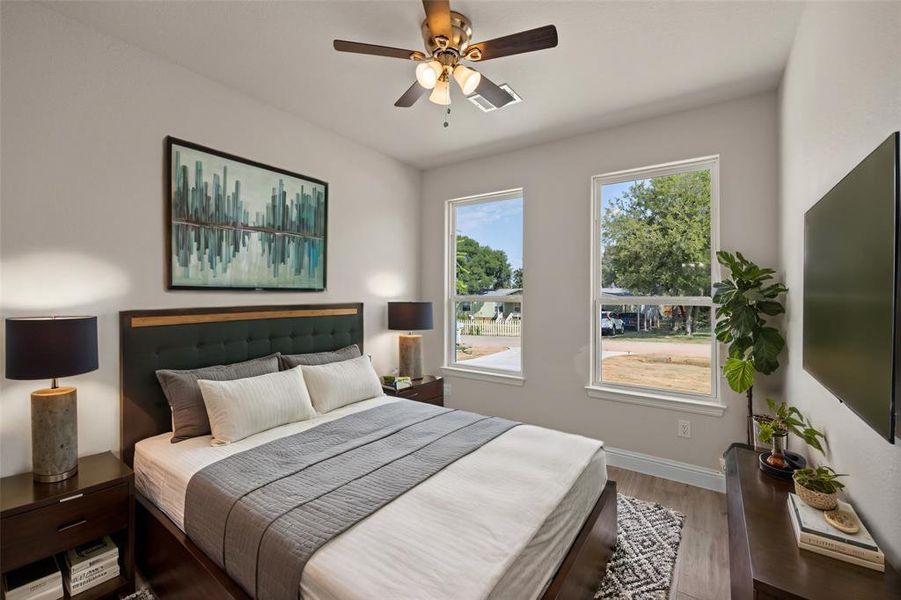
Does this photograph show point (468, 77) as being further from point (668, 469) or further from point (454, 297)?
point (668, 469)

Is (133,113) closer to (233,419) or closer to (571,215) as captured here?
(233,419)

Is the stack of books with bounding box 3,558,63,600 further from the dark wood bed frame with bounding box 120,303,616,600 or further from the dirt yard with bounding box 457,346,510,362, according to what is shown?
the dirt yard with bounding box 457,346,510,362

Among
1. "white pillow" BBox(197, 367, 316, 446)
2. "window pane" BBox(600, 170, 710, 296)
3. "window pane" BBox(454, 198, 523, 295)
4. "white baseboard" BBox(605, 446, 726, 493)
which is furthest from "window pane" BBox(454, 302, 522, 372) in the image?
"white pillow" BBox(197, 367, 316, 446)

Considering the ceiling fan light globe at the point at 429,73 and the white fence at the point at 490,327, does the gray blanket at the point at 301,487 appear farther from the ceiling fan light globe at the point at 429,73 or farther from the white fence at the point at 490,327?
the ceiling fan light globe at the point at 429,73

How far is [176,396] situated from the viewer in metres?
2.25

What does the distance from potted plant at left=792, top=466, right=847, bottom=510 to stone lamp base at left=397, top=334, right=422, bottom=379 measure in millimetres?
2806

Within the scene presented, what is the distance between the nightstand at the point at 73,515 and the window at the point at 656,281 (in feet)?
10.6

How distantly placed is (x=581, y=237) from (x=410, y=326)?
1726mm

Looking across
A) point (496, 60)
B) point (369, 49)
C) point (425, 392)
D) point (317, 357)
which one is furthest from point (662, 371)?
point (369, 49)

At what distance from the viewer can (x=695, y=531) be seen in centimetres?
244

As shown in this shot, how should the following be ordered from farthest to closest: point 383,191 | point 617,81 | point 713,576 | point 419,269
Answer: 1. point 419,269
2. point 383,191
3. point 617,81
4. point 713,576

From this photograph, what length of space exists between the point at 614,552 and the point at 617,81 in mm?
2882

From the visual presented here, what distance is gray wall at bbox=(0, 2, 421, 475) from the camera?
76.0 inches

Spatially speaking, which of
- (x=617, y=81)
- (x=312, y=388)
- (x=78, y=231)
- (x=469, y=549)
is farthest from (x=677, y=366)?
(x=78, y=231)
